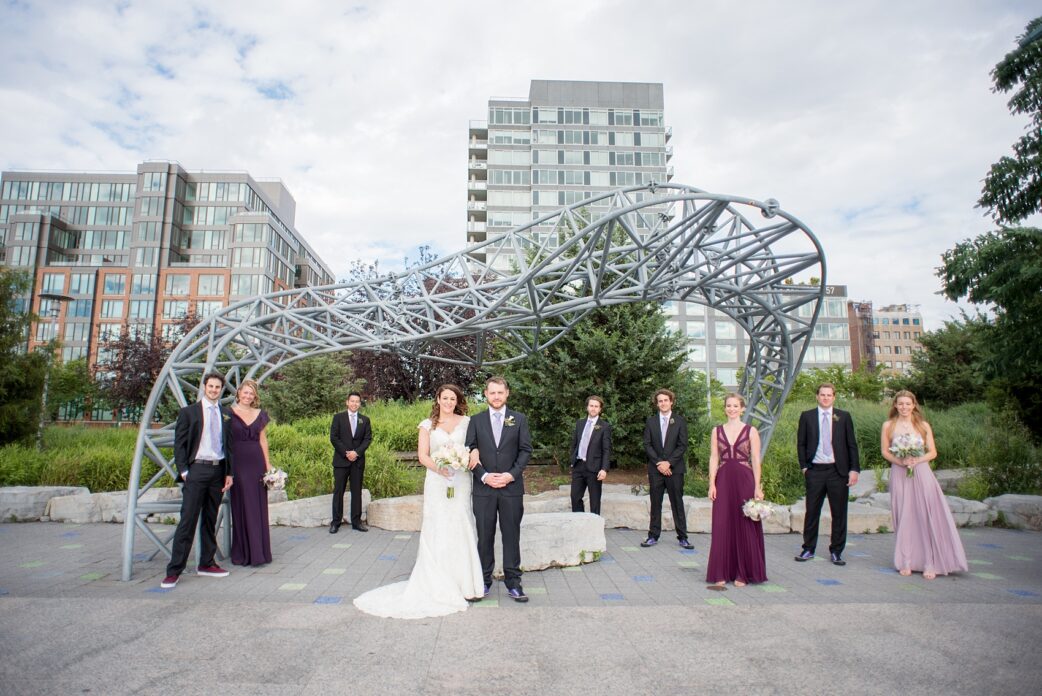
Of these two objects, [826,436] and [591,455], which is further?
[591,455]

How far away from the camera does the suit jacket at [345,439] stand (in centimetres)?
908

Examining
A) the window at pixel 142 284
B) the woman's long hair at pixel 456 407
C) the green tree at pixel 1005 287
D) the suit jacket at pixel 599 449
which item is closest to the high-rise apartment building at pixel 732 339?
the window at pixel 142 284

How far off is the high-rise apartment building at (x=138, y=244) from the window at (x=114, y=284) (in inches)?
4.6

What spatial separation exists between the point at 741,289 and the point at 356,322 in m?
5.84

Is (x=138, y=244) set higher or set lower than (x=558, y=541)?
higher

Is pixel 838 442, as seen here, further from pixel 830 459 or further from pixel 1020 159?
pixel 1020 159

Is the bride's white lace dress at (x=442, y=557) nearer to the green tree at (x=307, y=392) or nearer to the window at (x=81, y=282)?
the green tree at (x=307, y=392)

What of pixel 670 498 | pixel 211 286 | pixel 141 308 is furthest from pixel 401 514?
pixel 141 308

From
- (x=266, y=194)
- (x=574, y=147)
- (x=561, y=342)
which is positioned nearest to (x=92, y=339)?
(x=266, y=194)

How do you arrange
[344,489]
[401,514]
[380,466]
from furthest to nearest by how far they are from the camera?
[380,466]
[401,514]
[344,489]

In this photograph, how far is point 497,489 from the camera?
19.1ft

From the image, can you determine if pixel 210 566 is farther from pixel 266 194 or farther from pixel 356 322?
pixel 266 194

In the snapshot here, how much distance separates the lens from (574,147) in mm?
68938

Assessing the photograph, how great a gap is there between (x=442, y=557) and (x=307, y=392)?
14261 millimetres
